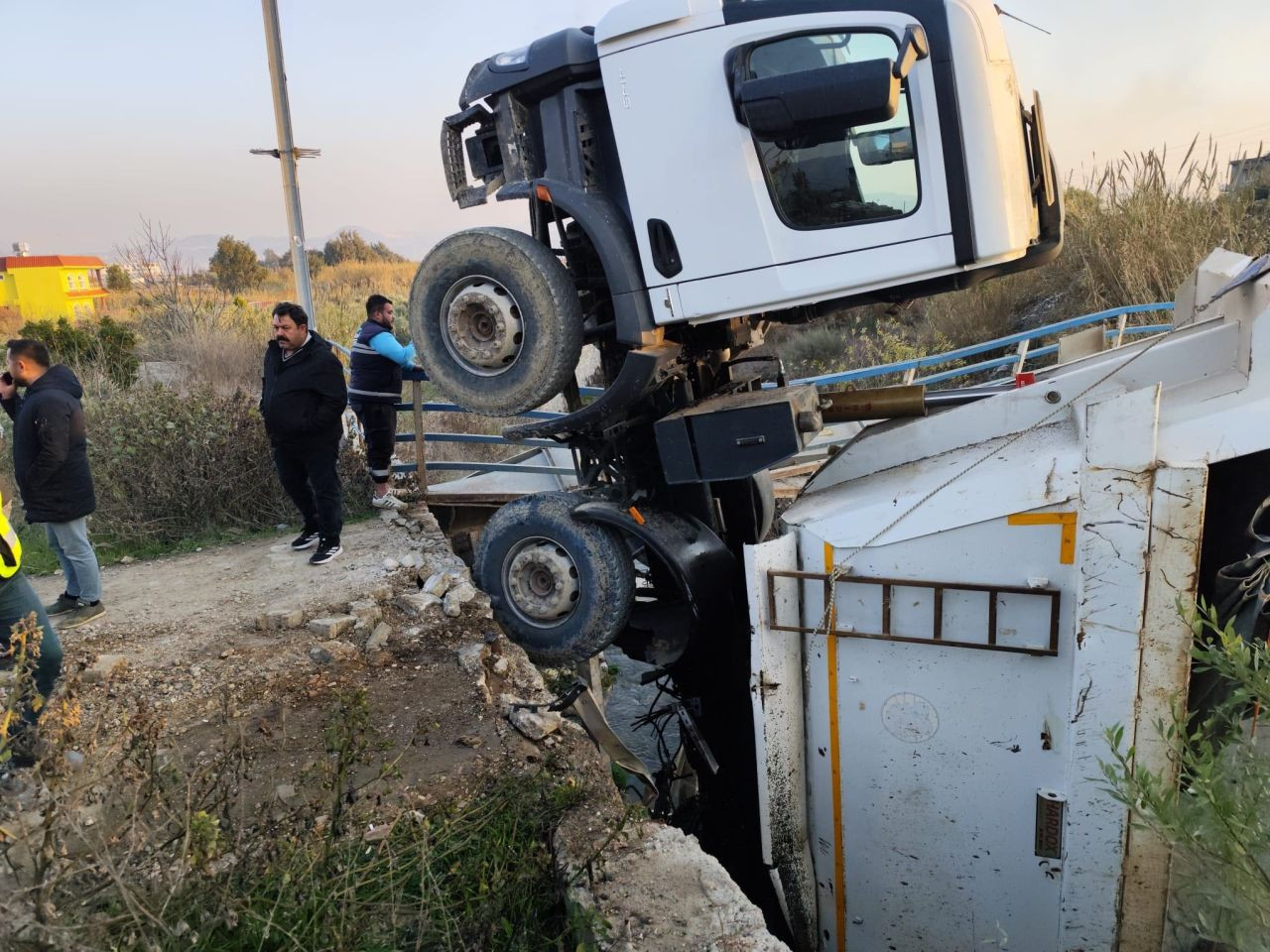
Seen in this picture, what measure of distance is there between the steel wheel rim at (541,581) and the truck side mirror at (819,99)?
1850mm

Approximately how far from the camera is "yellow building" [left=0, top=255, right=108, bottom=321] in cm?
2945

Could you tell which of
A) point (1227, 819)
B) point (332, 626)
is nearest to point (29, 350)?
point (332, 626)

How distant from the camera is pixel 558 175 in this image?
3502 millimetres

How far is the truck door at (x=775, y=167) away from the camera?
118 inches

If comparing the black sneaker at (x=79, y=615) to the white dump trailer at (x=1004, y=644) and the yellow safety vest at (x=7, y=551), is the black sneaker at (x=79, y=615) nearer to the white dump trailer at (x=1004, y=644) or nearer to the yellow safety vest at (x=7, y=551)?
the yellow safety vest at (x=7, y=551)

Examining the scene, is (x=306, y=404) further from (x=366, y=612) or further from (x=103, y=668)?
(x=103, y=668)

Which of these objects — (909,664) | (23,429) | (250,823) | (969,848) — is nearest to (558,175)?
(909,664)

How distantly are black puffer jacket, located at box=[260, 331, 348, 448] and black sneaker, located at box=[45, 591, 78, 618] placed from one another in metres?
1.42

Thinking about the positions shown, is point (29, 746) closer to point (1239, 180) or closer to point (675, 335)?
point (675, 335)

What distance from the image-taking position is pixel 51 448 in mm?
4570

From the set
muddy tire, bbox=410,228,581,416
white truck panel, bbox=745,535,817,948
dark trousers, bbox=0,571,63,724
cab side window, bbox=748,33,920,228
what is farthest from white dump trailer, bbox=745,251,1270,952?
dark trousers, bbox=0,571,63,724

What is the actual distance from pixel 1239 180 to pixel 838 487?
304 inches

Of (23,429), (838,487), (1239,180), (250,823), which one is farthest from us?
(1239,180)

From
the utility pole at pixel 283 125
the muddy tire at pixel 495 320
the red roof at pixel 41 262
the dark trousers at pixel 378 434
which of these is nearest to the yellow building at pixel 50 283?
the red roof at pixel 41 262
